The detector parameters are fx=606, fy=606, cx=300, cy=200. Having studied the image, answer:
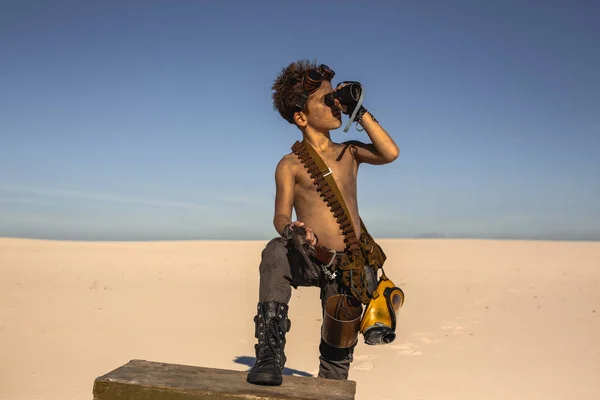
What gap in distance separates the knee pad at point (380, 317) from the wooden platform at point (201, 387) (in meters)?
0.38

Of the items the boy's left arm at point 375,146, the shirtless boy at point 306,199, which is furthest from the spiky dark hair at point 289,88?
the boy's left arm at point 375,146

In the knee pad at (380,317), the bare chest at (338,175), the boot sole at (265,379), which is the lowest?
the boot sole at (265,379)

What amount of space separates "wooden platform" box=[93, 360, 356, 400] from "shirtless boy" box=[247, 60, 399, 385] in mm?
166

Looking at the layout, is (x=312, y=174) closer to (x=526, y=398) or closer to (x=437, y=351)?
(x=526, y=398)

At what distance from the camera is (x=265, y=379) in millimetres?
3752

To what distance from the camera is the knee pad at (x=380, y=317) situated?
420 cm

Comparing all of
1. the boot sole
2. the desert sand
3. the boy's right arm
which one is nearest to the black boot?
the boot sole

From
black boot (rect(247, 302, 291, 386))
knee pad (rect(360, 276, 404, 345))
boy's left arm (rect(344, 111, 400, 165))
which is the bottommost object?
black boot (rect(247, 302, 291, 386))

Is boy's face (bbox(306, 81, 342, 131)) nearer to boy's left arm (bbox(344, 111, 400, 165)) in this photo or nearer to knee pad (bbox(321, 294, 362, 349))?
boy's left arm (bbox(344, 111, 400, 165))

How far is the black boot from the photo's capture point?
3.80 meters

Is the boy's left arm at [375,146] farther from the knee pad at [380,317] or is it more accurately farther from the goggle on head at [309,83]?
the knee pad at [380,317]

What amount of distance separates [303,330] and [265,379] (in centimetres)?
643

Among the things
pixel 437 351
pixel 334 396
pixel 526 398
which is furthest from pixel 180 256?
pixel 334 396

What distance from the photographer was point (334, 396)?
3.65 metres
